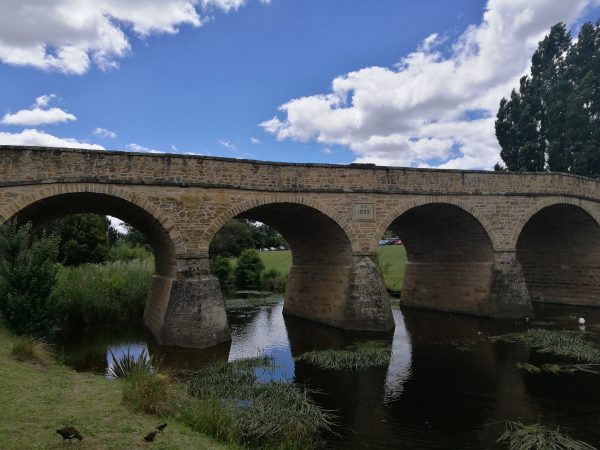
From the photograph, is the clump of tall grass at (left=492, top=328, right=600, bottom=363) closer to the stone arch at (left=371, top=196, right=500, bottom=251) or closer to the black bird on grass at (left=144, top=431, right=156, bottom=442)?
the stone arch at (left=371, top=196, right=500, bottom=251)

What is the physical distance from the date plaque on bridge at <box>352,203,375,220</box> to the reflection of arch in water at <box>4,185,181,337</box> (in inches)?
261

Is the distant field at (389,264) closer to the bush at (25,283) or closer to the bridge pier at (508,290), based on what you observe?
the bridge pier at (508,290)

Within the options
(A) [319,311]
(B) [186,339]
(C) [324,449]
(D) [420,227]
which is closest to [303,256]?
(A) [319,311]

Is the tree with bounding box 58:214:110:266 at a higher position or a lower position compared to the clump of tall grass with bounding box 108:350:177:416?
higher

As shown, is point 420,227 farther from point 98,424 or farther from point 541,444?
point 98,424

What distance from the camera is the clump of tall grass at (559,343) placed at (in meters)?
12.7

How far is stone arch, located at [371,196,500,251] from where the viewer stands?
17219 mm

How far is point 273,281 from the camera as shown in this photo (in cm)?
3275

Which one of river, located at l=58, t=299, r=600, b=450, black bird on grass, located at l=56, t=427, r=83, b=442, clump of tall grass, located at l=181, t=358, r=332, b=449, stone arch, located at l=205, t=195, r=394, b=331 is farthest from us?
stone arch, located at l=205, t=195, r=394, b=331

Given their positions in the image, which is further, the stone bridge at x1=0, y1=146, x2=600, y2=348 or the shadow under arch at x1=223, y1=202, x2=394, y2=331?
the shadow under arch at x1=223, y1=202, x2=394, y2=331

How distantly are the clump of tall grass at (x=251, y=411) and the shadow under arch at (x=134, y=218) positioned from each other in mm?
4685

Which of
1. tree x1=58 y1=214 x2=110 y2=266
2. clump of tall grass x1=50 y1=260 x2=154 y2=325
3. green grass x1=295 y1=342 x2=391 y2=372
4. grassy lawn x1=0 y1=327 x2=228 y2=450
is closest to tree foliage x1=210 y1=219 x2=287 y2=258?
tree x1=58 y1=214 x2=110 y2=266

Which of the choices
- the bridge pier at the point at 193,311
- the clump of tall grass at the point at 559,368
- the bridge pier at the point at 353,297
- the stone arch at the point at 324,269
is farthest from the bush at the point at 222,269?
the clump of tall grass at the point at 559,368

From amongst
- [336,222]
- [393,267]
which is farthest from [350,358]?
[393,267]
